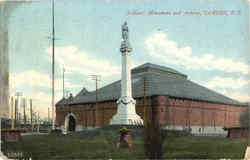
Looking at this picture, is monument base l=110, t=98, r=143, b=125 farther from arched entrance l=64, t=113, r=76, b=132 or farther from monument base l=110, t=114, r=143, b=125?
arched entrance l=64, t=113, r=76, b=132

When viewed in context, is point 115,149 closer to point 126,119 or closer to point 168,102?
point 126,119

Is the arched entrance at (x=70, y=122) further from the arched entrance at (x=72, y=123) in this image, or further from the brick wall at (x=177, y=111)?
the brick wall at (x=177, y=111)

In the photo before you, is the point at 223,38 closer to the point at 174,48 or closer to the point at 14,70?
the point at 174,48

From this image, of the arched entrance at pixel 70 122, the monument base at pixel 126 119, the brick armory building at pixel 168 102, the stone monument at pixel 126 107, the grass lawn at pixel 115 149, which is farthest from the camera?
the arched entrance at pixel 70 122

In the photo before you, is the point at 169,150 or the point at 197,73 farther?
the point at 197,73

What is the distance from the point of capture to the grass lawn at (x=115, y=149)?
12.6m

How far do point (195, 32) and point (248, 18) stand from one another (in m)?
2.24

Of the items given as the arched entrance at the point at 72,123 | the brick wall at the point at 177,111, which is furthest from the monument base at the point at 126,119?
the arched entrance at the point at 72,123

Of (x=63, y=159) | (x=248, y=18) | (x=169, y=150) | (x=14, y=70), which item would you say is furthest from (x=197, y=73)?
(x=14, y=70)

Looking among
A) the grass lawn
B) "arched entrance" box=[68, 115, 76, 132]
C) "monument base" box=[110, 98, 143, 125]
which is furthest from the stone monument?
"arched entrance" box=[68, 115, 76, 132]

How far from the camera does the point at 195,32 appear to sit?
13688 mm

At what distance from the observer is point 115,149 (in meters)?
13.4

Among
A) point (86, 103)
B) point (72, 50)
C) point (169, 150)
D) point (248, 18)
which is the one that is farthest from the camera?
point (86, 103)

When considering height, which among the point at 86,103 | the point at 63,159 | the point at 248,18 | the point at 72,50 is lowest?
the point at 63,159
